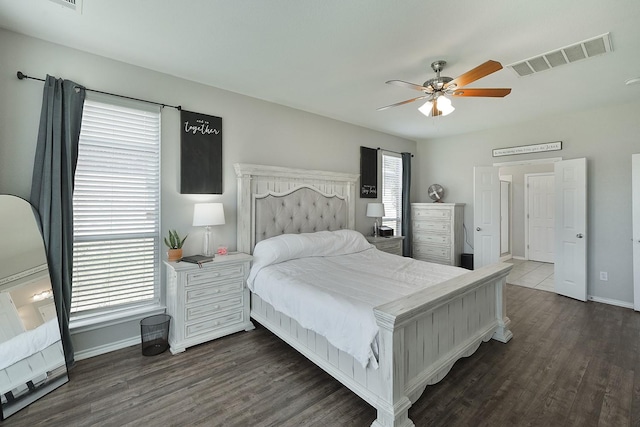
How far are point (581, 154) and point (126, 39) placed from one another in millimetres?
5534

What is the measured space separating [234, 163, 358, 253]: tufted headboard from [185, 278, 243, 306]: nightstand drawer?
476 millimetres

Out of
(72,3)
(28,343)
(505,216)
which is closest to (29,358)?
(28,343)

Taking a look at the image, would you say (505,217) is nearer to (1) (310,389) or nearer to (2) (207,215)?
(1) (310,389)

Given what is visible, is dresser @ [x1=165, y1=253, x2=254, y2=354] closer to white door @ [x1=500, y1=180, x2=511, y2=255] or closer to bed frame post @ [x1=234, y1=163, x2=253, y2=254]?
bed frame post @ [x1=234, y1=163, x2=253, y2=254]

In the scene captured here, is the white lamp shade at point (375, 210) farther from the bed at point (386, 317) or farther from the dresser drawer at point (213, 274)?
the dresser drawer at point (213, 274)

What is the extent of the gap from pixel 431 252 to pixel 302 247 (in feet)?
9.77

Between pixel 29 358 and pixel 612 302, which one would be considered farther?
pixel 612 302

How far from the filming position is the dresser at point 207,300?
8.55 feet

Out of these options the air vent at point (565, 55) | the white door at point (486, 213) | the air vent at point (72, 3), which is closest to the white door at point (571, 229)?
the white door at point (486, 213)

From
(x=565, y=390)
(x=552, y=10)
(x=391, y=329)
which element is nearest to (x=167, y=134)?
(x=391, y=329)

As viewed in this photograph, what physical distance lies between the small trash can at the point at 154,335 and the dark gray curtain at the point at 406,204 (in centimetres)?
398

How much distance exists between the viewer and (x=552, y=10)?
1893 millimetres

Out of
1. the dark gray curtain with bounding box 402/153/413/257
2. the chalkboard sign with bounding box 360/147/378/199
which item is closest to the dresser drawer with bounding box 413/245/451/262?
the dark gray curtain with bounding box 402/153/413/257

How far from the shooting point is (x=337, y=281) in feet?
8.16
